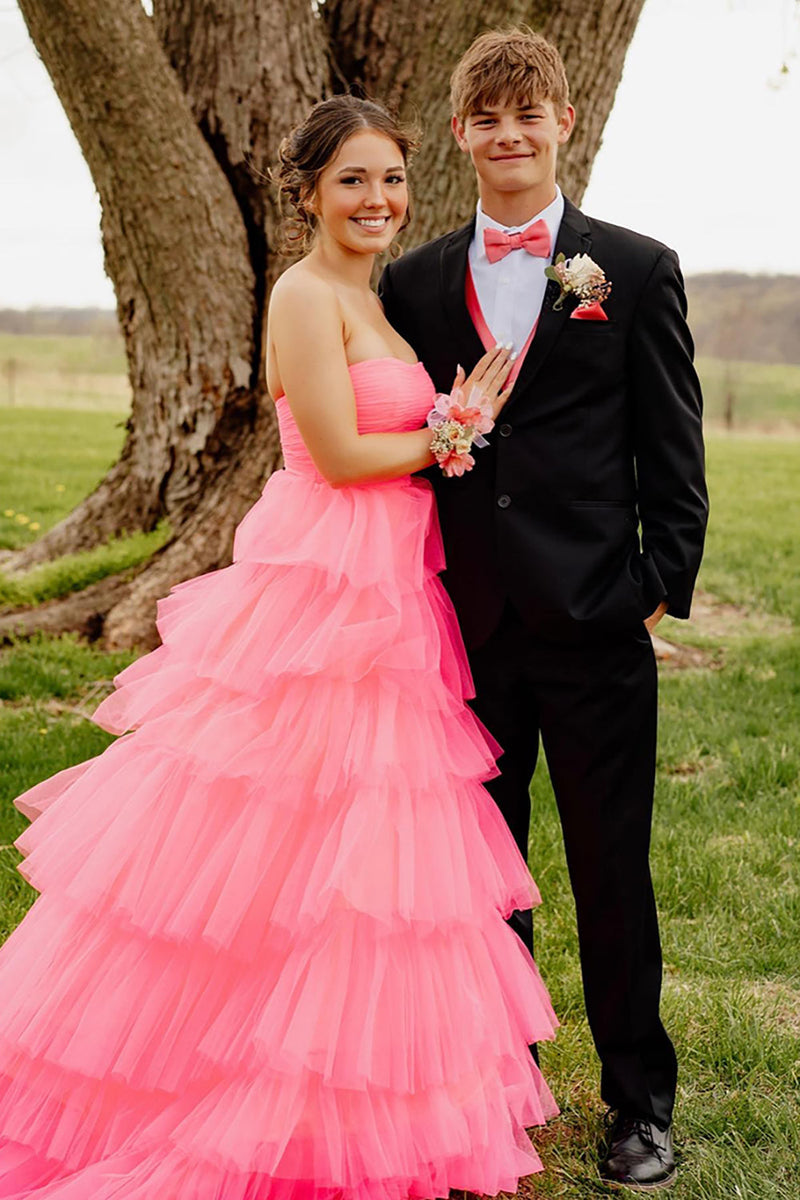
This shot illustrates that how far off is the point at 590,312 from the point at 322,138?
701 mm

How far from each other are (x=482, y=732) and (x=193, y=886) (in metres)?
0.71

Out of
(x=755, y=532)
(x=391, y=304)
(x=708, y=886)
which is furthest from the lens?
(x=755, y=532)

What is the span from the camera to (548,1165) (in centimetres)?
296

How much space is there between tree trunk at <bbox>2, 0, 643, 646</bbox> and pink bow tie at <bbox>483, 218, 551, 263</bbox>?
9.81ft

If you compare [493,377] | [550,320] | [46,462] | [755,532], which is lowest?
[46,462]

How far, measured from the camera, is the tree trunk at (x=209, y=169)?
5793 mm

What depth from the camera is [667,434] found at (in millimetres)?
2783

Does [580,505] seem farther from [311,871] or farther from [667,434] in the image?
[311,871]

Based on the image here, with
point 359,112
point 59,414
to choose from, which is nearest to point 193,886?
point 359,112

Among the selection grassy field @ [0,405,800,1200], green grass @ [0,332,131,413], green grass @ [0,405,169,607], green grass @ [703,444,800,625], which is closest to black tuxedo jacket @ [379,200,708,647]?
grassy field @ [0,405,800,1200]

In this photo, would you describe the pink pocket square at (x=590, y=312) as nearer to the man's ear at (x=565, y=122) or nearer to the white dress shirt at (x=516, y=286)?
the white dress shirt at (x=516, y=286)

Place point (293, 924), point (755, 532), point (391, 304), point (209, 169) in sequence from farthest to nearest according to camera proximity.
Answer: point (755, 532) → point (209, 169) → point (391, 304) → point (293, 924)

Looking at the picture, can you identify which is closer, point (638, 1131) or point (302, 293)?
point (302, 293)

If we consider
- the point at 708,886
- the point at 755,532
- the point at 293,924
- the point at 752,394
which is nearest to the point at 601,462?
the point at 293,924
